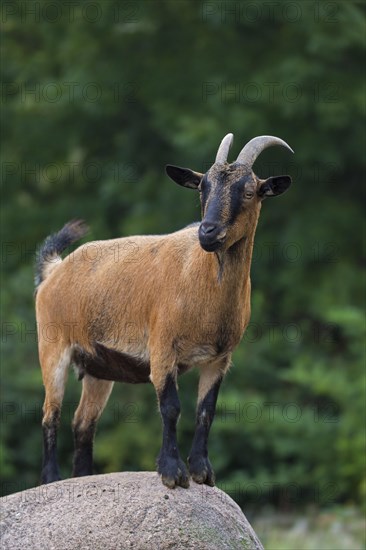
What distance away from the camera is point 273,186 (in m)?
7.30

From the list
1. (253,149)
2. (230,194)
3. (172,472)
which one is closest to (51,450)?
(172,472)

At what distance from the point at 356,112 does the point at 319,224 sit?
1790 millimetres

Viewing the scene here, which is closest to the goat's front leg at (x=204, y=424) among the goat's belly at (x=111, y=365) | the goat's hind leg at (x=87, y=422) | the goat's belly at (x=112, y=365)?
the goat's belly at (x=112, y=365)

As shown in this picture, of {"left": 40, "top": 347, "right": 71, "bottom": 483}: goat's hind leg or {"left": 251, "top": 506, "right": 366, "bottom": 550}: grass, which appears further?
{"left": 251, "top": 506, "right": 366, "bottom": 550}: grass

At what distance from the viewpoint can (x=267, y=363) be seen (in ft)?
55.6

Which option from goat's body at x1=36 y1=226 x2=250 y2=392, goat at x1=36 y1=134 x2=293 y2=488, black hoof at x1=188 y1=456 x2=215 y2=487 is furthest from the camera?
black hoof at x1=188 y1=456 x2=215 y2=487

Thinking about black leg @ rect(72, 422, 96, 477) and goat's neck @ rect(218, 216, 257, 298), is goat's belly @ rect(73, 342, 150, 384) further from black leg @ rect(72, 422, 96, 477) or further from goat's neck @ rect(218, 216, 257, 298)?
goat's neck @ rect(218, 216, 257, 298)

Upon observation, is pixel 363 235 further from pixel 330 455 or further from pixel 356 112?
pixel 330 455

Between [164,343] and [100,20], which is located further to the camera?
[100,20]

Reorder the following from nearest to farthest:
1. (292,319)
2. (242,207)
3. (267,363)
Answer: (242,207)
(267,363)
(292,319)

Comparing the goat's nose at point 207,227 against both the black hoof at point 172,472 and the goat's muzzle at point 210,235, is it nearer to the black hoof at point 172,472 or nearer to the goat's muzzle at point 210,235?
the goat's muzzle at point 210,235

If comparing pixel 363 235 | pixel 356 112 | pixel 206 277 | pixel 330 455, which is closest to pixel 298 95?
pixel 356 112

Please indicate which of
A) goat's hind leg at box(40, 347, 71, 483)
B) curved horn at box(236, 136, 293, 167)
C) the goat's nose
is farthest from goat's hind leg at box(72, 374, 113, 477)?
curved horn at box(236, 136, 293, 167)

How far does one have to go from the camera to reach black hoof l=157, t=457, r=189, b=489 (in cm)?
759
